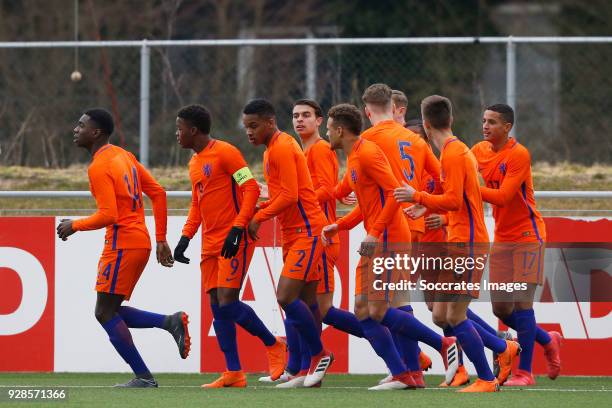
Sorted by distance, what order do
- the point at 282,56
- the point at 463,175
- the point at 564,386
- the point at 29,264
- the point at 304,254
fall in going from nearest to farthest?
the point at 463,175 < the point at 304,254 < the point at 564,386 < the point at 29,264 < the point at 282,56

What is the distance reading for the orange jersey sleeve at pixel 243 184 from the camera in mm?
10680

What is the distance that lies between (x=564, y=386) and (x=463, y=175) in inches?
94.2

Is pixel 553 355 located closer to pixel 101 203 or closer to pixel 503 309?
pixel 503 309

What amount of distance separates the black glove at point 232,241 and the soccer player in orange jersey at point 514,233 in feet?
6.65

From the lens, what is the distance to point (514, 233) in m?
11.3

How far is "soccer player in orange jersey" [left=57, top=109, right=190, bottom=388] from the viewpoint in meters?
10.6

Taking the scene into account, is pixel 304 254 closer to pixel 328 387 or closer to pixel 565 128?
pixel 328 387

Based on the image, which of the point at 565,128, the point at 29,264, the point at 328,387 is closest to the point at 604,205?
the point at 565,128

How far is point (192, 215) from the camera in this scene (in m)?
11.3

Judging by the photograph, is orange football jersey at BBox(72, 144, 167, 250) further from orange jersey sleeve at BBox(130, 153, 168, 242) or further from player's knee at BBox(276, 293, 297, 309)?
player's knee at BBox(276, 293, 297, 309)

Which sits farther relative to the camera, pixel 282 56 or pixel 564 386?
pixel 282 56

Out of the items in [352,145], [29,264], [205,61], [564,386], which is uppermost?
[205,61]

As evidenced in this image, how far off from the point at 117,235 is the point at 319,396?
2.06 m

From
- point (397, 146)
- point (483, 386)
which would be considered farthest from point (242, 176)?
point (483, 386)
